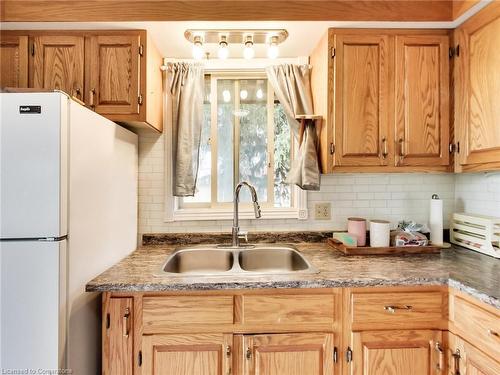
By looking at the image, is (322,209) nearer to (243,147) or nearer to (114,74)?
(243,147)

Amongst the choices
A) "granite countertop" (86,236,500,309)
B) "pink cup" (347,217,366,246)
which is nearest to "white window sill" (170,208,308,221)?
"pink cup" (347,217,366,246)

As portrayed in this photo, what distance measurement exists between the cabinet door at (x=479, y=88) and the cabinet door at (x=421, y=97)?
7 cm

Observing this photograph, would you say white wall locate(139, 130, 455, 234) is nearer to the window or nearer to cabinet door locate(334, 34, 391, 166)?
the window

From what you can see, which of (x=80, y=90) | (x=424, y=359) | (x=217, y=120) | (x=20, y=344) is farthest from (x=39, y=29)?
(x=424, y=359)

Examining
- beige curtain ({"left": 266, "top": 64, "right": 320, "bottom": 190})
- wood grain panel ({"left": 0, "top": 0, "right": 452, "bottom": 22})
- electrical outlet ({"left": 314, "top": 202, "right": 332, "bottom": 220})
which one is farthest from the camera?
electrical outlet ({"left": 314, "top": 202, "right": 332, "bottom": 220})

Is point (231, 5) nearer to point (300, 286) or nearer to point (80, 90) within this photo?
point (80, 90)

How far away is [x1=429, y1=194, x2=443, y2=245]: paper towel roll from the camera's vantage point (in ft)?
5.82

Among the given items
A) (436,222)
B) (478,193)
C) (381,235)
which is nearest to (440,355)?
(381,235)

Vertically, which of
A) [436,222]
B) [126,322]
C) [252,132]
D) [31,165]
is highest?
[252,132]

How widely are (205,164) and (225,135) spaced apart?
246mm

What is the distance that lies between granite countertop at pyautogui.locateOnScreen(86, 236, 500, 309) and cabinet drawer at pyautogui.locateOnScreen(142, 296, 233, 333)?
0.21 feet

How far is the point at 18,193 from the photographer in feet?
3.49

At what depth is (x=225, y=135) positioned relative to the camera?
2025 millimetres

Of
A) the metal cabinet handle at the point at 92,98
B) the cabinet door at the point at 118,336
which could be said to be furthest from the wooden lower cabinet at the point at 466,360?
the metal cabinet handle at the point at 92,98
